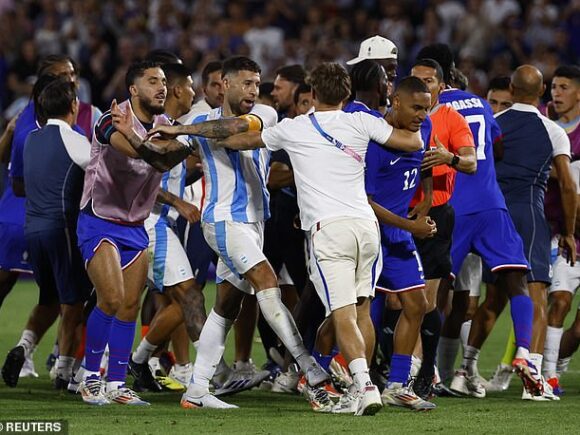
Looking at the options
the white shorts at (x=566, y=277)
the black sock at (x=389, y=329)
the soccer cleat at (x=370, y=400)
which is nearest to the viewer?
the soccer cleat at (x=370, y=400)

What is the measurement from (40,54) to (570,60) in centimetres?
887

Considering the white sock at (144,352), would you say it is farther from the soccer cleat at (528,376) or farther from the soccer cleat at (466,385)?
the soccer cleat at (528,376)

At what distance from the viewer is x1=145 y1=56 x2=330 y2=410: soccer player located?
858cm

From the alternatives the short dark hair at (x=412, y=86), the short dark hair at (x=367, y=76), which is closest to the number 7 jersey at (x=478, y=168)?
the short dark hair at (x=367, y=76)

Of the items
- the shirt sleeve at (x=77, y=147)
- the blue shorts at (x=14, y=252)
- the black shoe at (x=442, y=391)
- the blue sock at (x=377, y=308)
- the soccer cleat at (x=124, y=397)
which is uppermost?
the shirt sleeve at (x=77, y=147)

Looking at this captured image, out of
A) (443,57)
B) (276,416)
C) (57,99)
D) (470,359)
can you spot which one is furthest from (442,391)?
(57,99)

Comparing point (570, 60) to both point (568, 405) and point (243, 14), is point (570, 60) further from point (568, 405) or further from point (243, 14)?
point (568, 405)

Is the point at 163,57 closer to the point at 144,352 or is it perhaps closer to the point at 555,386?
the point at 144,352

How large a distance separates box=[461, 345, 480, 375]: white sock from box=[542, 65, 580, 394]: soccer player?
57 centimetres

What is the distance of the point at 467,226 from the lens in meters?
9.74

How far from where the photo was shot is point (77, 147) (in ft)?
31.3

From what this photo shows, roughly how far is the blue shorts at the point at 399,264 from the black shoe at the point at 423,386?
747mm

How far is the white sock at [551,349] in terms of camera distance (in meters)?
10.2

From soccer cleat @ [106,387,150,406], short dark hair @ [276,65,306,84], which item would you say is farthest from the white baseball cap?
soccer cleat @ [106,387,150,406]
